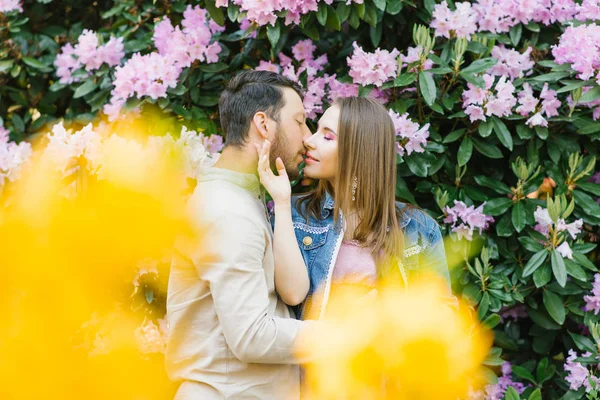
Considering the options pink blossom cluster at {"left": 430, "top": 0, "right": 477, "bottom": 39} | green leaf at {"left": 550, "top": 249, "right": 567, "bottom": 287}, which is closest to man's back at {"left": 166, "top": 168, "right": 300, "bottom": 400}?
green leaf at {"left": 550, "top": 249, "right": 567, "bottom": 287}

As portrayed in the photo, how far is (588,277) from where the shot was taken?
2.92 m

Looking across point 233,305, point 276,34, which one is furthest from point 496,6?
point 233,305

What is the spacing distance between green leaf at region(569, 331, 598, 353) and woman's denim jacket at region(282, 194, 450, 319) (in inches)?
32.2

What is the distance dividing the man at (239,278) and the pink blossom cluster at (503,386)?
1.22 metres

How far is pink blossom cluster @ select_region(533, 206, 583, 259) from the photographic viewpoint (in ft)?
9.04

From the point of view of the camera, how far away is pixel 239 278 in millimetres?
1817

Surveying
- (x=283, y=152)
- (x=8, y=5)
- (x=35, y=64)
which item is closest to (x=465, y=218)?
(x=283, y=152)

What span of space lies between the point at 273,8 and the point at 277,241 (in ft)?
3.52

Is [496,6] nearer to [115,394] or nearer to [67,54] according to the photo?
[67,54]

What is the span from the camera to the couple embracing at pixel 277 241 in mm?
1833

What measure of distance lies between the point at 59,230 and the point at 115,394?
0.24m

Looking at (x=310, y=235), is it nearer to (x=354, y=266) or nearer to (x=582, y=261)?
(x=354, y=266)

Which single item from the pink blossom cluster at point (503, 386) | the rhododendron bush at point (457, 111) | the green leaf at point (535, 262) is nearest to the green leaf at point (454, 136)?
the rhododendron bush at point (457, 111)

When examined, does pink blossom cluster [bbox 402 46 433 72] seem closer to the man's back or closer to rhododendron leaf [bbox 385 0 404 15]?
rhododendron leaf [bbox 385 0 404 15]
